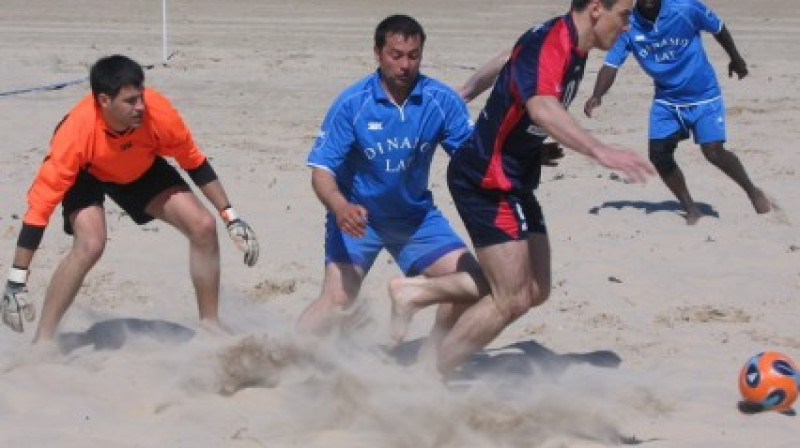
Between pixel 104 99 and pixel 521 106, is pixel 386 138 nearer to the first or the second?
pixel 521 106

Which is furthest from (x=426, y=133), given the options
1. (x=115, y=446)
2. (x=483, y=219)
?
(x=115, y=446)

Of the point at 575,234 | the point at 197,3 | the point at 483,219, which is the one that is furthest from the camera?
the point at 197,3

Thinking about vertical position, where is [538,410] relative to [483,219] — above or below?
below

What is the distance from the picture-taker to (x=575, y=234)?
9.94 meters

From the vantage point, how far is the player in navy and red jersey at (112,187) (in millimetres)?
6719

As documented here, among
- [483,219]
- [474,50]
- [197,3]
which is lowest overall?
[197,3]

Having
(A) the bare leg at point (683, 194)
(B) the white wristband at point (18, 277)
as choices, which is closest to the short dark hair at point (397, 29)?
(B) the white wristband at point (18, 277)

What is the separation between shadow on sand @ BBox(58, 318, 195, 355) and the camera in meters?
7.50

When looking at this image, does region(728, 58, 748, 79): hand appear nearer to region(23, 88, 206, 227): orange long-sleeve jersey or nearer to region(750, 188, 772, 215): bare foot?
region(750, 188, 772, 215): bare foot

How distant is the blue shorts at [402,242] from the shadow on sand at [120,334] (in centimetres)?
110

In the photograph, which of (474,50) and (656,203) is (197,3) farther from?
(656,203)

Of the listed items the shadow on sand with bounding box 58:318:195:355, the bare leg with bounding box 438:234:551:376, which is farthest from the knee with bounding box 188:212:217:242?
the bare leg with bounding box 438:234:551:376

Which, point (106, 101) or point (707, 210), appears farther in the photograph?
point (707, 210)

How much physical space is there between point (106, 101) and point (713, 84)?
16.7 ft
